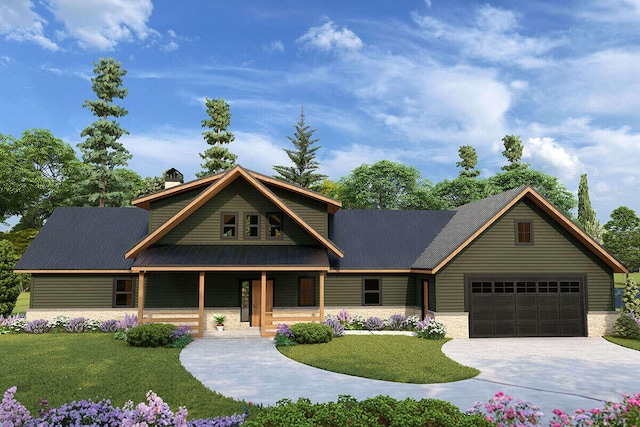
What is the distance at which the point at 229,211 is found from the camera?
2336cm

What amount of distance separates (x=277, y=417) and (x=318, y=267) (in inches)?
542

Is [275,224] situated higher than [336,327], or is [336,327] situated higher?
[275,224]

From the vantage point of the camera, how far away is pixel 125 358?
52.5ft

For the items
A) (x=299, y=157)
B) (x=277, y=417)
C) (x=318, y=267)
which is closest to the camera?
(x=277, y=417)

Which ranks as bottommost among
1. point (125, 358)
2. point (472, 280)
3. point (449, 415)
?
point (125, 358)

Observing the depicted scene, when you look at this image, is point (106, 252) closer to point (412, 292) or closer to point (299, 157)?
point (412, 292)

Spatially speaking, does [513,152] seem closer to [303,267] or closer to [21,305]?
[303,267]

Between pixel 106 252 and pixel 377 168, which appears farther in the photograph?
pixel 377 168

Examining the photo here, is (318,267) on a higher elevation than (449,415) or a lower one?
higher

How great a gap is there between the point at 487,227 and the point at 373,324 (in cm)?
711

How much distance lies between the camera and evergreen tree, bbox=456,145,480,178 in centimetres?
5985

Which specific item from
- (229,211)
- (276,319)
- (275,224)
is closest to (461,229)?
(275,224)

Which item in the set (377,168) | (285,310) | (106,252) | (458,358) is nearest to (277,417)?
(458,358)

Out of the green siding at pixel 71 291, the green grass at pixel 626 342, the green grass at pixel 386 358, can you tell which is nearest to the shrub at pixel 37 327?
the green siding at pixel 71 291
